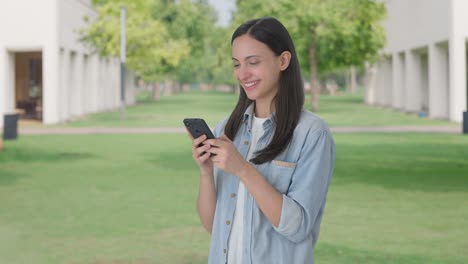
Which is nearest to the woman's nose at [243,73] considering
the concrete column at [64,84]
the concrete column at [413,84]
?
the concrete column at [64,84]

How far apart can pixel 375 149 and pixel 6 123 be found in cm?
1072

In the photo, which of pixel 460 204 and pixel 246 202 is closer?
pixel 246 202

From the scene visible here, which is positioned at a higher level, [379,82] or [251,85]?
[379,82]

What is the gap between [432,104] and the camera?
123 ft

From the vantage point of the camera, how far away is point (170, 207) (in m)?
11.2

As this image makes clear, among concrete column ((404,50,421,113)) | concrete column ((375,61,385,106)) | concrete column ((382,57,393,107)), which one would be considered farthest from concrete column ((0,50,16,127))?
concrete column ((375,61,385,106))

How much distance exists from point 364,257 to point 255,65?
17.8ft

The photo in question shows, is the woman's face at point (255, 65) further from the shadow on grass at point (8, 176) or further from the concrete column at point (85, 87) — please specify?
the concrete column at point (85, 87)

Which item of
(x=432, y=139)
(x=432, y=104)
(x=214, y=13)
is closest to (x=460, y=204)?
(x=432, y=139)

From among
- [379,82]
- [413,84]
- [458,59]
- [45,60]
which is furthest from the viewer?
[379,82]

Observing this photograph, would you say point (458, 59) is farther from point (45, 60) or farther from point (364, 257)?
point (364, 257)

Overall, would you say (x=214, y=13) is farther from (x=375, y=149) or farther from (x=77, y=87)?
Answer: (x=375, y=149)

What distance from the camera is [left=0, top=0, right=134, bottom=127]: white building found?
34.0 m

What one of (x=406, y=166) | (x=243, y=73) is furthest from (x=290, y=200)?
(x=406, y=166)
